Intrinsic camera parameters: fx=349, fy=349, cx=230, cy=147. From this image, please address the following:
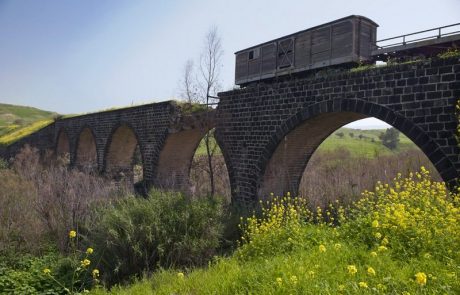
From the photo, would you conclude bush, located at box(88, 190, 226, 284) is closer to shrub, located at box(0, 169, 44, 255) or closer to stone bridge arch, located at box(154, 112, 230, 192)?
shrub, located at box(0, 169, 44, 255)

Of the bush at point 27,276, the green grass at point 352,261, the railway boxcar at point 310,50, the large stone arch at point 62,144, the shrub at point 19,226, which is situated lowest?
the bush at point 27,276

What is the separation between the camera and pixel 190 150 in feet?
53.3

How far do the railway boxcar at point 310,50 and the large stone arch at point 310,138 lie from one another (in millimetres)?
1459

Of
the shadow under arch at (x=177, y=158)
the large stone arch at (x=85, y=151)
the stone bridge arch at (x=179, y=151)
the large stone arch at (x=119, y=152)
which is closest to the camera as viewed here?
the stone bridge arch at (x=179, y=151)

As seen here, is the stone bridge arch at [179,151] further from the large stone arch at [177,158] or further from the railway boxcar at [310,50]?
the railway boxcar at [310,50]

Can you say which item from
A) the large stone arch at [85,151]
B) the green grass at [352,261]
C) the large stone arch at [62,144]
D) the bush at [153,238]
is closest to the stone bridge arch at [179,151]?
the bush at [153,238]

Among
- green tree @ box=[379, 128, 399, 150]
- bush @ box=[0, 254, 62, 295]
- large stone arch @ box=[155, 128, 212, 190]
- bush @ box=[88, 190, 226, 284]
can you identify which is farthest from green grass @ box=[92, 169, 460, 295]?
green tree @ box=[379, 128, 399, 150]

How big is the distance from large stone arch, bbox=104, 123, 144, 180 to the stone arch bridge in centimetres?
8

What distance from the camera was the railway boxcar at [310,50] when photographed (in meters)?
8.82

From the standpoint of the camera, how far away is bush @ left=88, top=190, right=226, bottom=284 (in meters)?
6.93

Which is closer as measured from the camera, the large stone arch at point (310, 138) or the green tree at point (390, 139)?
the large stone arch at point (310, 138)

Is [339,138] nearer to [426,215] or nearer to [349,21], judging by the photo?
[349,21]

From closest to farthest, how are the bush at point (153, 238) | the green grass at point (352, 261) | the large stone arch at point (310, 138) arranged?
the green grass at point (352, 261), the large stone arch at point (310, 138), the bush at point (153, 238)

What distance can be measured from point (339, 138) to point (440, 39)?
3872 cm
